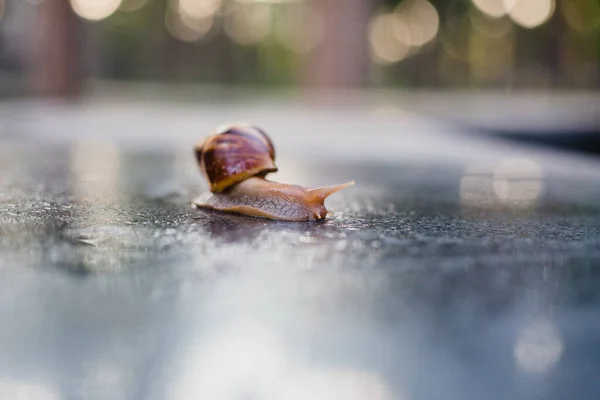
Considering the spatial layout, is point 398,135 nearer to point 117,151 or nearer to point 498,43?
point 117,151

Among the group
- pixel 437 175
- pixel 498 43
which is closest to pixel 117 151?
pixel 437 175

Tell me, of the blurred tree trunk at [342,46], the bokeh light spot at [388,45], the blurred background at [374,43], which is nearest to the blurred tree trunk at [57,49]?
the blurred tree trunk at [342,46]

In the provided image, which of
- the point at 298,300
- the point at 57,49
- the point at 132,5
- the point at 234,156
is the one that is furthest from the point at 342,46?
the point at 132,5

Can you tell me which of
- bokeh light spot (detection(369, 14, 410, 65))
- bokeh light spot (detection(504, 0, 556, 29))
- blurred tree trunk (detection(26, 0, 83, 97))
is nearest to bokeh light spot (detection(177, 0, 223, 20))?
bokeh light spot (detection(369, 14, 410, 65))

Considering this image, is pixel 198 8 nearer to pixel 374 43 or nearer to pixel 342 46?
pixel 374 43

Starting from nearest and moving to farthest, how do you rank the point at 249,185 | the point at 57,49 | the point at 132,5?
the point at 249,185 < the point at 57,49 < the point at 132,5

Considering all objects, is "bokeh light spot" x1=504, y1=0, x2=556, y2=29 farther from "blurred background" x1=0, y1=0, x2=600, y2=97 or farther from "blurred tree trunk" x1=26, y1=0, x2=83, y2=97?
"blurred tree trunk" x1=26, y1=0, x2=83, y2=97
